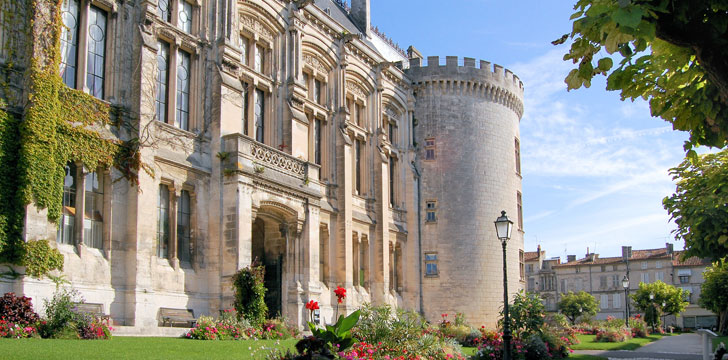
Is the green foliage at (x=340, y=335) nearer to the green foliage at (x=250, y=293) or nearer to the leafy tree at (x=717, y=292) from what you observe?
the green foliage at (x=250, y=293)

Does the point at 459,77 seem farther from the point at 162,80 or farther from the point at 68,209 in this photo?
the point at 68,209

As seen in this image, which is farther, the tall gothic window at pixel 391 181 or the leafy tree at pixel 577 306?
the leafy tree at pixel 577 306

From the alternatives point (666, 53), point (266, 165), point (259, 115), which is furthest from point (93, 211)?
point (666, 53)

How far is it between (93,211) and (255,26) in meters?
9.94

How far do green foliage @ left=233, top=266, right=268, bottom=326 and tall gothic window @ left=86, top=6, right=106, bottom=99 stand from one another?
20.8 feet

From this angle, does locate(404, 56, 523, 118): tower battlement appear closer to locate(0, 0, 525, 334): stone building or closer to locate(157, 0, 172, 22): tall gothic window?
locate(0, 0, 525, 334): stone building

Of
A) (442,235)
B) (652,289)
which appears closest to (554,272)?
(652,289)

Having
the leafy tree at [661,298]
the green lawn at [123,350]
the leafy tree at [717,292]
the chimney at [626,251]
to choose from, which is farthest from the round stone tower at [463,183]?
the chimney at [626,251]

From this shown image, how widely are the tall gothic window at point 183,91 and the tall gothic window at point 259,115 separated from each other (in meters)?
3.65

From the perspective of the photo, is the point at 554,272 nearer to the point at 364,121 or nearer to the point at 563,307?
the point at 563,307

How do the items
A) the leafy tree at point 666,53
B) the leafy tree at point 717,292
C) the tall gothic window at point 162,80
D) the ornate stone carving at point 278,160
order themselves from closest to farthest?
1. the leafy tree at point 666,53
2. the tall gothic window at point 162,80
3. the ornate stone carving at point 278,160
4. the leafy tree at point 717,292

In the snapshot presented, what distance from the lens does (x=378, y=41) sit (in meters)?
39.7

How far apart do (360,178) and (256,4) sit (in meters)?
10.3

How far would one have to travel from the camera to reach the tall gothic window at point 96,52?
1953 cm
